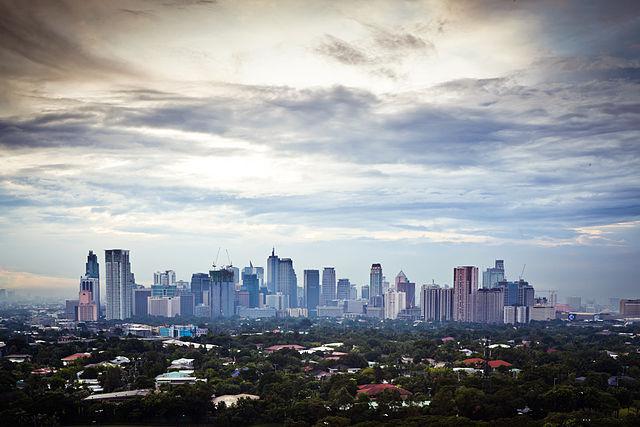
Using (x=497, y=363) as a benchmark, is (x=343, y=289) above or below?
below

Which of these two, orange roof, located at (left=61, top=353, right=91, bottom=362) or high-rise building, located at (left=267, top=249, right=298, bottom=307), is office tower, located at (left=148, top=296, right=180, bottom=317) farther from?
orange roof, located at (left=61, top=353, right=91, bottom=362)

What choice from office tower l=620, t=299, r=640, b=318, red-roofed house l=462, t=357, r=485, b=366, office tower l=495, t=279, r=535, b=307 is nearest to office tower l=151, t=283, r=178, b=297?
office tower l=495, t=279, r=535, b=307

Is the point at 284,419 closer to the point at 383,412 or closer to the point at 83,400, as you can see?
the point at 383,412

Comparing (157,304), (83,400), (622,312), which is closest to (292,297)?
(157,304)

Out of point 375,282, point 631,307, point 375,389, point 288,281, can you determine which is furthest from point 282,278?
point 375,389

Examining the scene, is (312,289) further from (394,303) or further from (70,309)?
(70,309)

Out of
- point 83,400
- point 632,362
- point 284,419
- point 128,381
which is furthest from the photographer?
point 632,362
